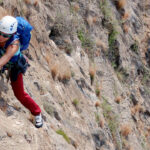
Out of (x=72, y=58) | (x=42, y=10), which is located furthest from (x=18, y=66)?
(x=72, y=58)

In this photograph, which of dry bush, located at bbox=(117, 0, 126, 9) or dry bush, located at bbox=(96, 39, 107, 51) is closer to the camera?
dry bush, located at bbox=(96, 39, 107, 51)

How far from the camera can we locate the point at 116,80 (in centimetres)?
1076

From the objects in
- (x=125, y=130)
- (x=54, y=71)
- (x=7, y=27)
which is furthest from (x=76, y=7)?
(x=7, y=27)

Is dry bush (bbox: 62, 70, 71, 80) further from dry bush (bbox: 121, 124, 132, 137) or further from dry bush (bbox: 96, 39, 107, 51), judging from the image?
dry bush (bbox: 96, 39, 107, 51)

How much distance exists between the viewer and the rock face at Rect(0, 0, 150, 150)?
182 inches

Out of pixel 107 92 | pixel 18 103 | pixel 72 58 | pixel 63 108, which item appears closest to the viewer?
pixel 18 103

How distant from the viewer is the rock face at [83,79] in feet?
15.2

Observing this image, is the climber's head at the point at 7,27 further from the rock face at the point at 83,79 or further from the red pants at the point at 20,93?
the rock face at the point at 83,79

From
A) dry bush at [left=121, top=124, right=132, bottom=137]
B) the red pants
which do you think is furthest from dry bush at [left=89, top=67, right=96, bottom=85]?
the red pants

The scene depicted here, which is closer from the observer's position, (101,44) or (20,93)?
(20,93)

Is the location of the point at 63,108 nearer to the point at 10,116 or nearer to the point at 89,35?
the point at 10,116

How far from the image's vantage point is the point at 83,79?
328 inches

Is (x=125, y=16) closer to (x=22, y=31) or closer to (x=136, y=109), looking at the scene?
(x=136, y=109)

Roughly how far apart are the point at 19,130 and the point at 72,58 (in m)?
4.65
